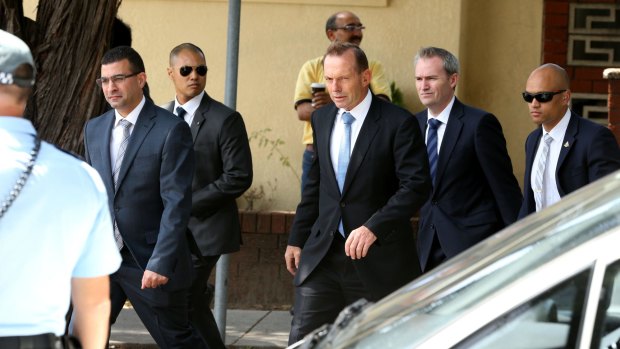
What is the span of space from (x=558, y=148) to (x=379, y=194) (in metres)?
1.04

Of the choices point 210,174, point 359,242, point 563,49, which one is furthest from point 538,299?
point 563,49

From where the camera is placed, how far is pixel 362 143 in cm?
706

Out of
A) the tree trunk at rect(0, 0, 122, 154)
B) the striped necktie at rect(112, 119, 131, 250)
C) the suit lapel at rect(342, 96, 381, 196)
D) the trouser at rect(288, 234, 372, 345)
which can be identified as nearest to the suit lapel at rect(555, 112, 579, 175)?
the suit lapel at rect(342, 96, 381, 196)

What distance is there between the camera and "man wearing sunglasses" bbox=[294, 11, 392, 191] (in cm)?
970

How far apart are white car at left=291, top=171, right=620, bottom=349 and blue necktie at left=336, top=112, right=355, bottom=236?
338cm

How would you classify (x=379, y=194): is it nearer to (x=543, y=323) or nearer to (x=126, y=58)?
(x=126, y=58)

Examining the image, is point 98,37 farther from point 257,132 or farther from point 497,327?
point 497,327

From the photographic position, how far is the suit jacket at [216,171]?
26.8 feet

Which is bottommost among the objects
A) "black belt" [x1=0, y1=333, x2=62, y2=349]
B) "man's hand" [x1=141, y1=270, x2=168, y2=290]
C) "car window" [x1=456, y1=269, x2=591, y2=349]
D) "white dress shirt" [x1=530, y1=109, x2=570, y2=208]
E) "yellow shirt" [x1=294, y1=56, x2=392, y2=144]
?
"man's hand" [x1=141, y1=270, x2=168, y2=290]

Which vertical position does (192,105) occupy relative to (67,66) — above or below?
below

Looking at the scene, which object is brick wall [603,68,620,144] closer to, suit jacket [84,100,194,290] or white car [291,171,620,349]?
suit jacket [84,100,194,290]

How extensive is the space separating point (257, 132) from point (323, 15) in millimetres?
1038

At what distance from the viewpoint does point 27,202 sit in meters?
3.82

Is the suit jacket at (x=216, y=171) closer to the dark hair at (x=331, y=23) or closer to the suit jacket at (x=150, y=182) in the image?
the suit jacket at (x=150, y=182)
